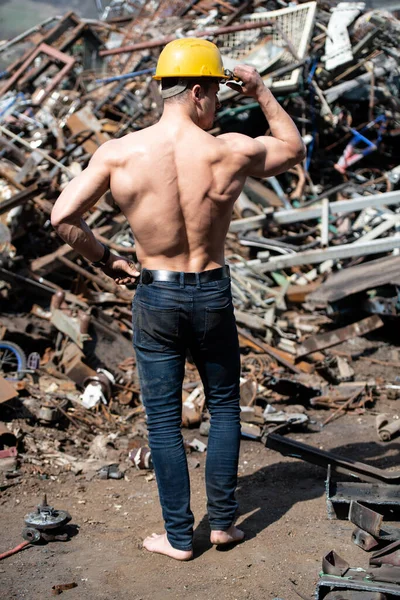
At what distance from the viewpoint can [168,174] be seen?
2889 mm

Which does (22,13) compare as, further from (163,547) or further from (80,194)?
(163,547)

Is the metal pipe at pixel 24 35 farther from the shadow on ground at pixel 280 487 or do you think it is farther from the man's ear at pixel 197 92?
the man's ear at pixel 197 92

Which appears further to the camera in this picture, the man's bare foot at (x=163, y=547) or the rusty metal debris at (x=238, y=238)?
the rusty metal debris at (x=238, y=238)

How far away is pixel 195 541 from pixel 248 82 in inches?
82.2

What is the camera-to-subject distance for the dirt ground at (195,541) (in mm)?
2828

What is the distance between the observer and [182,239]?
9.80 feet

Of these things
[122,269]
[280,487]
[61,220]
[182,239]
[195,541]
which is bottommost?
[280,487]

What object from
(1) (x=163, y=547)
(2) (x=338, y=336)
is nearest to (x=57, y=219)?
(1) (x=163, y=547)

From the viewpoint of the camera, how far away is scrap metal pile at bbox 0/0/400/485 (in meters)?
5.60

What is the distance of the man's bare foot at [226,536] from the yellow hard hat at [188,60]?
6.38ft

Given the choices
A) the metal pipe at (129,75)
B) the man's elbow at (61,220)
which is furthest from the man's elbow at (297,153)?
the metal pipe at (129,75)

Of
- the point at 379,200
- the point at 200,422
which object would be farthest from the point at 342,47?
the point at 200,422

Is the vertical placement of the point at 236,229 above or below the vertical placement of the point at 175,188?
below

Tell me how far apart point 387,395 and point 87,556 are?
3.47 meters
